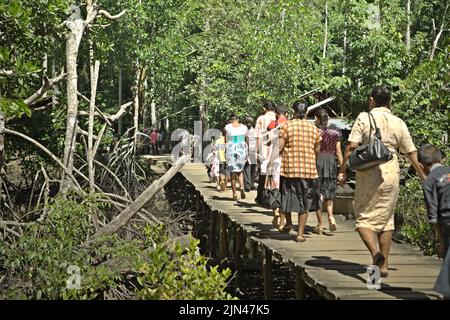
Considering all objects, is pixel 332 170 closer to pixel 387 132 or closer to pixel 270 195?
pixel 270 195

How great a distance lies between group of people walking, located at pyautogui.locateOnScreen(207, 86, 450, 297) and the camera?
6.88m

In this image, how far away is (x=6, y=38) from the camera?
11.9m

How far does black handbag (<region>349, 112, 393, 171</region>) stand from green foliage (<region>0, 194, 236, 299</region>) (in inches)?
56.2

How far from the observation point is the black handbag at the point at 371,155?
678cm

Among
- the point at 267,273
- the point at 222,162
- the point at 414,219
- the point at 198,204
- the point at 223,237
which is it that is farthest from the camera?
the point at 198,204

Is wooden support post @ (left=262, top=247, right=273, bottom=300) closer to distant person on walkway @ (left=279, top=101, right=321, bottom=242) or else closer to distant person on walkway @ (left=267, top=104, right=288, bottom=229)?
distant person on walkway @ (left=267, top=104, right=288, bottom=229)

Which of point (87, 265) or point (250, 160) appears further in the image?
point (250, 160)

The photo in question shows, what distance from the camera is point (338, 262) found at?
26.5 ft

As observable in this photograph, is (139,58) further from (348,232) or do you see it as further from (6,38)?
(348,232)

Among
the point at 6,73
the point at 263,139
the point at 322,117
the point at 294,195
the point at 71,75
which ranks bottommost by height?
the point at 294,195

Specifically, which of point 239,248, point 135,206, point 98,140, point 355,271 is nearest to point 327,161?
point 135,206

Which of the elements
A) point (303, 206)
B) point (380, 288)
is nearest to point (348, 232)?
point (303, 206)

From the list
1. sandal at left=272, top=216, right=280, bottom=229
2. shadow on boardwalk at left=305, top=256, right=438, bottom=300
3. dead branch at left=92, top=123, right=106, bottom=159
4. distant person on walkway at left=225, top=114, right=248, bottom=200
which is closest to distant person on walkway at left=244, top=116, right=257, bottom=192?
distant person on walkway at left=225, top=114, right=248, bottom=200

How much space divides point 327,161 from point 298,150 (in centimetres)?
146
